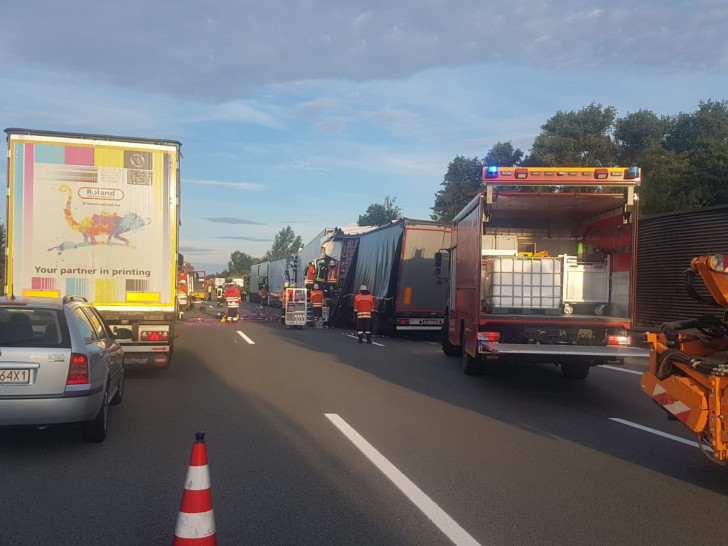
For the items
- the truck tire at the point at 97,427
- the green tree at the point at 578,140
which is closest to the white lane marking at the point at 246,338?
the truck tire at the point at 97,427

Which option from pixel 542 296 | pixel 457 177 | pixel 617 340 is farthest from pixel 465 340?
pixel 457 177

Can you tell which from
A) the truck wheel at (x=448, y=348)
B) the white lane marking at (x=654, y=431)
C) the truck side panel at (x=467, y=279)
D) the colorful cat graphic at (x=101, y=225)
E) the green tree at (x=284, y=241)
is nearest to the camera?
the white lane marking at (x=654, y=431)

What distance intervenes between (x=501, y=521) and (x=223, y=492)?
2175 mm

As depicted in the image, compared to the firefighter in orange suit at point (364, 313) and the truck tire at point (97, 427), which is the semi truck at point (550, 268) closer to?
the truck tire at point (97, 427)

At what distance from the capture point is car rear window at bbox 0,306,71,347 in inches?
259

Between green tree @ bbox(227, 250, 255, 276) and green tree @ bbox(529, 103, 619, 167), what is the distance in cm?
10076

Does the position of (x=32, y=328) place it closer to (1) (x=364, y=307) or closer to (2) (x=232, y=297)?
(1) (x=364, y=307)

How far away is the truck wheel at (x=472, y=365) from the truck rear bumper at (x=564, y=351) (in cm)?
201

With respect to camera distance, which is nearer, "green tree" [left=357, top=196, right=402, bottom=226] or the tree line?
the tree line

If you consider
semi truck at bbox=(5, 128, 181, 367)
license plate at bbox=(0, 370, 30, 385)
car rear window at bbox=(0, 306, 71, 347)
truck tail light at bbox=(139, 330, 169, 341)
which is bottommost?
truck tail light at bbox=(139, 330, 169, 341)

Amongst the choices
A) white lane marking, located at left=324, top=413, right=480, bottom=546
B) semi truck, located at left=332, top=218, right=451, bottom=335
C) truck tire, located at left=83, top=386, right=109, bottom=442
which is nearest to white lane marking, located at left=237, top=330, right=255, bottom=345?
semi truck, located at left=332, top=218, right=451, bottom=335

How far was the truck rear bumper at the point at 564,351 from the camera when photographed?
9.90 m

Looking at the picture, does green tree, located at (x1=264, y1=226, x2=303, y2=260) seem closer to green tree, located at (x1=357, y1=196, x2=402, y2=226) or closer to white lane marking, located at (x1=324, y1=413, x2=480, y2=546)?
green tree, located at (x1=357, y1=196, x2=402, y2=226)

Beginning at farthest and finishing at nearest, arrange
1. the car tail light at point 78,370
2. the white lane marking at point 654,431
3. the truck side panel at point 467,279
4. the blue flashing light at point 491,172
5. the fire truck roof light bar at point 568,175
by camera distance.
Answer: the truck side panel at point 467,279
the blue flashing light at point 491,172
the fire truck roof light bar at point 568,175
the white lane marking at point 654,431
the car tail light at point 78,370
